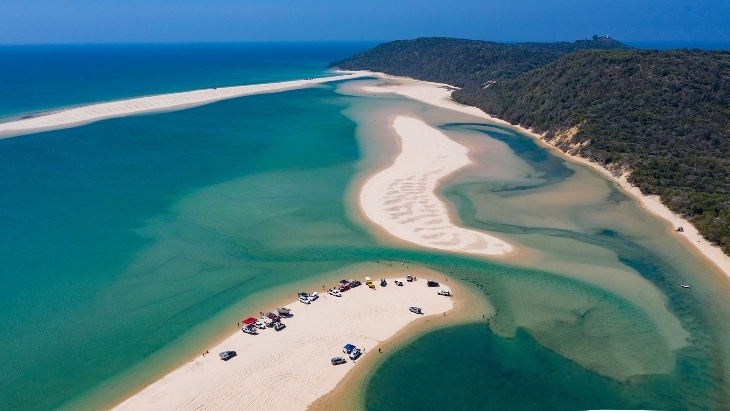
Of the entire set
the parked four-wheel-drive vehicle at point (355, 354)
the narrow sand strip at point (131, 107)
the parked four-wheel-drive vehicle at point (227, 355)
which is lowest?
the parked four-wheel-drive vehicle at point (227, 355)

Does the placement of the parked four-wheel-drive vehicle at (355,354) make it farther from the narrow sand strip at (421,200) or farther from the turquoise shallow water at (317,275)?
the narrow sand strip at (421,200)

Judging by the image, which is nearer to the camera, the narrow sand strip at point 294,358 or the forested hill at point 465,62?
the narrow sand strip at point 294,358

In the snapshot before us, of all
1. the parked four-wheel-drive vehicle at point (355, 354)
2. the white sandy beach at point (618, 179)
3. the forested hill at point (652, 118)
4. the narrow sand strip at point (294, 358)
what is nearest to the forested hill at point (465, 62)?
the white sandy beach at point (618, 179)

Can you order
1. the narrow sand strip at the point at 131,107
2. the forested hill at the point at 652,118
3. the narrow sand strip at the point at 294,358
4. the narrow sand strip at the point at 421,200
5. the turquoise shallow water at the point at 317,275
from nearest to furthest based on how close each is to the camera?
the narrow sand strip at the point at 294,358, the turquoise shallow water at the point at 317,275, the narrow sand strip at the point at 421,200, the forested hill at the point at 652,118, the narrow sand strip at the point at 131,107

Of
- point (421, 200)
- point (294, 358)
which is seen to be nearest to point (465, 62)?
point (421, 200)

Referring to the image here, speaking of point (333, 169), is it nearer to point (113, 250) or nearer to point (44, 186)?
point (113, 250)

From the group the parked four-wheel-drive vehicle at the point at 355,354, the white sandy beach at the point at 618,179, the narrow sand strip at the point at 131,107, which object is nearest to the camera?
the parked four-wheel-drive vehicle at the point at 355,354
